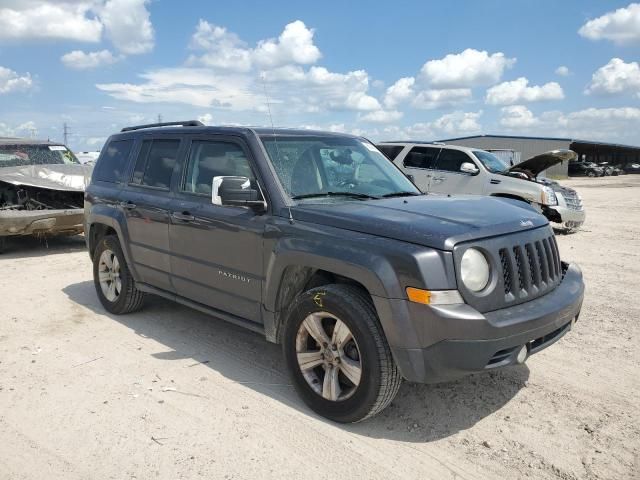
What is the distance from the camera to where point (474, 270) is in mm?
3184

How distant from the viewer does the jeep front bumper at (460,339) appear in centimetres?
303

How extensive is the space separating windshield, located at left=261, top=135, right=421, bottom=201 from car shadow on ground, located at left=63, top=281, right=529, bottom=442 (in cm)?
143

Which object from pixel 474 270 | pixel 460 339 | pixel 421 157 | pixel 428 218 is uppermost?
pixel 421 157

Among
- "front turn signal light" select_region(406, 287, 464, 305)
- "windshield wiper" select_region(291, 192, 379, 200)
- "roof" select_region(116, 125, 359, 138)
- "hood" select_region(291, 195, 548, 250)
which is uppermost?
"roof" select_region(116, 125, 359, 138)

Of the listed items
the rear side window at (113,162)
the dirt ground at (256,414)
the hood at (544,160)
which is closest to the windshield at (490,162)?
the hood at (544,160)

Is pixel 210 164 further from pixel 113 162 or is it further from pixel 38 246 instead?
pixel 38 246

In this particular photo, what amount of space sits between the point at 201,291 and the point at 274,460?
181 centimetres

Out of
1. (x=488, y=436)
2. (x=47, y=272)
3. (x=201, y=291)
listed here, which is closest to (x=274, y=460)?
(x=488, y=436)

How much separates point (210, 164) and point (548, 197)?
883cm

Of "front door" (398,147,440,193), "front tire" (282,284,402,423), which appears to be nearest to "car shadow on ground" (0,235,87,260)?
"front door" (398,147,440,193)

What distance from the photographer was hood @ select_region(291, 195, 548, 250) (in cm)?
319

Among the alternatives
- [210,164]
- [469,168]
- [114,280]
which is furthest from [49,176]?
[469,168]

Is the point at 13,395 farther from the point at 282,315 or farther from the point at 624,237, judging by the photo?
the point at 624,237

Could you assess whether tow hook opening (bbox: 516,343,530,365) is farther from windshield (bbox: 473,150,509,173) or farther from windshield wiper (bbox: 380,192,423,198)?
windshield (bbox: 473,150,509,173)
